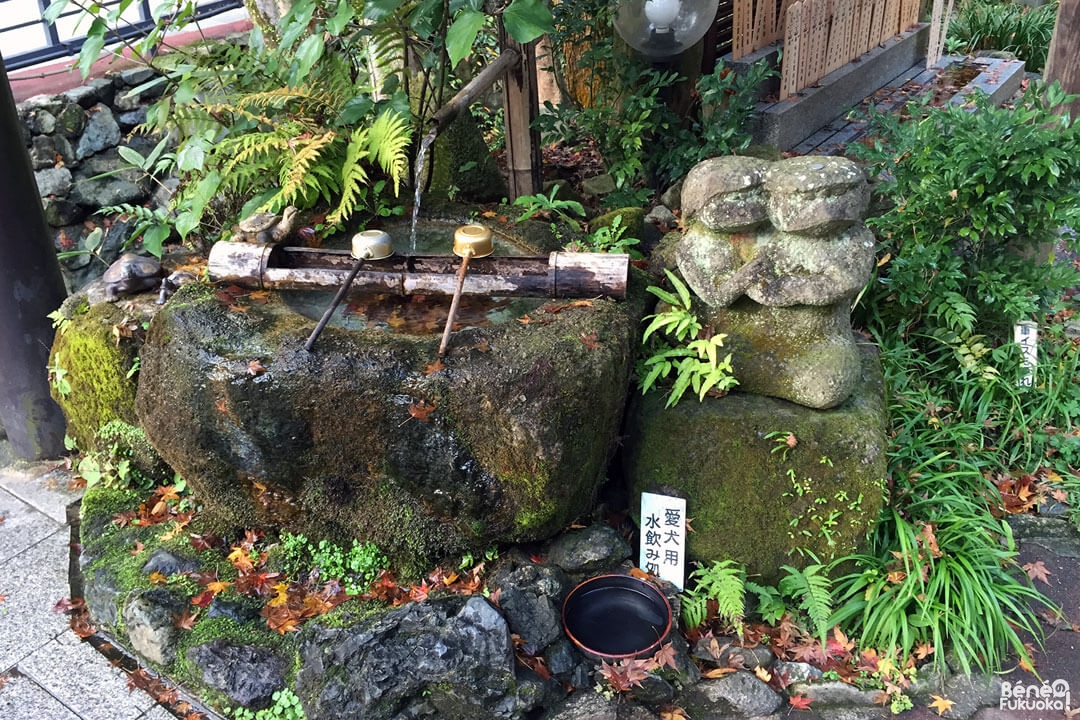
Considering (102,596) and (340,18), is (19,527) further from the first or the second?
(340,18)

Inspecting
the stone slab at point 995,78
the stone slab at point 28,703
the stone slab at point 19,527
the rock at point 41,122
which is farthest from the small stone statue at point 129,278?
the stone slab at point 995,78

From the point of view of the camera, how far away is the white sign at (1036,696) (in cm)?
348

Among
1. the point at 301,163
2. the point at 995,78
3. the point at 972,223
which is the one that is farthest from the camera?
the point at 995,78

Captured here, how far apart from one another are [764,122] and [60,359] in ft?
18.4

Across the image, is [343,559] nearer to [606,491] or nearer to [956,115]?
[606,491]

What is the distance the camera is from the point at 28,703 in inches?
140

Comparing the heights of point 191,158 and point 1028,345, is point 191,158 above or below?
above

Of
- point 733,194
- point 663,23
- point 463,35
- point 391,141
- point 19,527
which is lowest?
point 19,527

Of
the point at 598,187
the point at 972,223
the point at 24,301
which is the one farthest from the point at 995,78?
the point at 24,301

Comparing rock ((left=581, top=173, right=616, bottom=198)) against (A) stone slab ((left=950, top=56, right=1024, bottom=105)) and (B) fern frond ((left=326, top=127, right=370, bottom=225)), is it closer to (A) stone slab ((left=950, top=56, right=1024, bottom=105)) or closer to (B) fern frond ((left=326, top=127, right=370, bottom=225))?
(B) fern frond ((left=326, top=127, right=370, bottom=225))

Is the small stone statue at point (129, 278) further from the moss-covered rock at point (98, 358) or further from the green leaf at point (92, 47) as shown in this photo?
the green leaf at point (92, 47)

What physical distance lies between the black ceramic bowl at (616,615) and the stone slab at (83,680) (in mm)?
1962

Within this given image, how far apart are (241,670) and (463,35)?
302 cm

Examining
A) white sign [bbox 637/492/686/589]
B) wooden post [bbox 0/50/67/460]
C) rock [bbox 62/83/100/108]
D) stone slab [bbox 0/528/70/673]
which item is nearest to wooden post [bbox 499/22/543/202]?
white sign [bbox 637/492/686/589]
